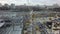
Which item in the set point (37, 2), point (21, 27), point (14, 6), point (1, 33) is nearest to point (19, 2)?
point (14, 6)

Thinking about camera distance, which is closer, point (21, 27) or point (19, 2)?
point (21, 27)

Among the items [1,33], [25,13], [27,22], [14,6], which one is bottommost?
[1,33]

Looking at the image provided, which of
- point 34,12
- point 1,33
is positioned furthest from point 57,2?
point 1,33

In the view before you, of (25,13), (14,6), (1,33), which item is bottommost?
(1,33)

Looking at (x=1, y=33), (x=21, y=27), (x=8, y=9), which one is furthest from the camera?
(x=8, y=9)

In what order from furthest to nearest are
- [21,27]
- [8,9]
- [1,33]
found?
[8,9] < [21,27] < [1,33]

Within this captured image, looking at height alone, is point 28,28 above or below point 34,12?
below

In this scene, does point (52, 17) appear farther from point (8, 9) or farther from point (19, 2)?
point (8, 9)

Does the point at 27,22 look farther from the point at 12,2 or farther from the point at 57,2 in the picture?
the point at 57,2

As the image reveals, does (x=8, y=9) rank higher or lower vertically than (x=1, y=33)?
higher
